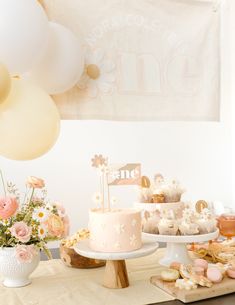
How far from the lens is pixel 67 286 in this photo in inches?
44.6

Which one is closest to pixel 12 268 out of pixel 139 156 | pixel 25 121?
pixel 25 121

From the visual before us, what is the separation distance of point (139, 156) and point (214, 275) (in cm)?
159

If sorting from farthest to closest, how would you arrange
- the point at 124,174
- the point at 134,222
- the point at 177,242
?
the point at 124,174, the point at 177,242, the point at 134,222

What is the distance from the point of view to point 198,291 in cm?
102

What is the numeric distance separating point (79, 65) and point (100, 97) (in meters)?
0.37

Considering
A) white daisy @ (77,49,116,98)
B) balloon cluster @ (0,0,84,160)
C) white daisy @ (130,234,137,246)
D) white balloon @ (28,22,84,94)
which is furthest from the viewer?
white daisy @ (77,49,116,98)

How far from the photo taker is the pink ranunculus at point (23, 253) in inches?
43.1

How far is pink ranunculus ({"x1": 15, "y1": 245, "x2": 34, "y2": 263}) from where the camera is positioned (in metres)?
1.10

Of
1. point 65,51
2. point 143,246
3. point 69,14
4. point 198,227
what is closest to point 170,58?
point 69,14

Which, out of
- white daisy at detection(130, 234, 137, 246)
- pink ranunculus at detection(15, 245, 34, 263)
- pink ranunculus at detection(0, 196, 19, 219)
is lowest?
pink ranunculus at detection(15, 245, 34, 263)

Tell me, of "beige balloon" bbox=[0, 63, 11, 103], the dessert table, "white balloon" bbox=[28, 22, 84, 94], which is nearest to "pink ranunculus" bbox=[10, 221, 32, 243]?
the dessert table

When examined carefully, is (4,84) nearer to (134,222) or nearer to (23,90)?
(23,90)

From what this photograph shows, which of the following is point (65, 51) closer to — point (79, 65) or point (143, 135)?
point (79, 65)

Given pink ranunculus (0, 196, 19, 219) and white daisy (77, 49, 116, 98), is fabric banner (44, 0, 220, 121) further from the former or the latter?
pink ranunculus (0, 196, 19, 219)
